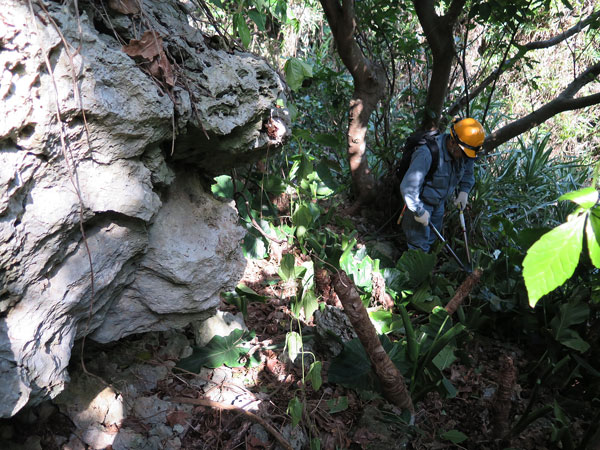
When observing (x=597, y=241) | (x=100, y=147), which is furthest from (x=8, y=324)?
(x=597, y=241)

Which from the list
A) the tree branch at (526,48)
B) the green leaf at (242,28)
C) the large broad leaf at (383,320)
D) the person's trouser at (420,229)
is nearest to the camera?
the green leaf at (242,28)

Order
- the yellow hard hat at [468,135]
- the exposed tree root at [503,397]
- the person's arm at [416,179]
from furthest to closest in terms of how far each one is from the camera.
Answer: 1. the person's arm at [416,179]
2. the yellow hard hat at [468,135]
3. the exposed tree root at [503,397]

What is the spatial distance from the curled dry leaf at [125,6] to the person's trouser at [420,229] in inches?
121

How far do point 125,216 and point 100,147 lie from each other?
291mm

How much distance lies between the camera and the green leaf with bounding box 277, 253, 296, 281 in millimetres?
2887

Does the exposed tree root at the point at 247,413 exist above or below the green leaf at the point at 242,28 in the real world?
below

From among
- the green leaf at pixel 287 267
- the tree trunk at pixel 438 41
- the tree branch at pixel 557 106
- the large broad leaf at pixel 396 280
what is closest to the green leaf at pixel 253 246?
the green leaf at pixel 287 267

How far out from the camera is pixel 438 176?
154 inches

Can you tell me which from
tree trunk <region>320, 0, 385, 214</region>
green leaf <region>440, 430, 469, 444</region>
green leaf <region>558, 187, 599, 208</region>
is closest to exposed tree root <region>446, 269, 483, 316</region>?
green leaf <region>440, 430, 469, 444</region>

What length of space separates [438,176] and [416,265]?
0.88 m

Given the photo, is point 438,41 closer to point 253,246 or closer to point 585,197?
point 253,246

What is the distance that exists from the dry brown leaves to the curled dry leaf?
0.12m

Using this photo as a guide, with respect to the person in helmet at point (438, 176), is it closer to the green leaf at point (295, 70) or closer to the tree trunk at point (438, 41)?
the tree trunk at point (438, 41)

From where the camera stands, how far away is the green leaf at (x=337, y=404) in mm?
2462
